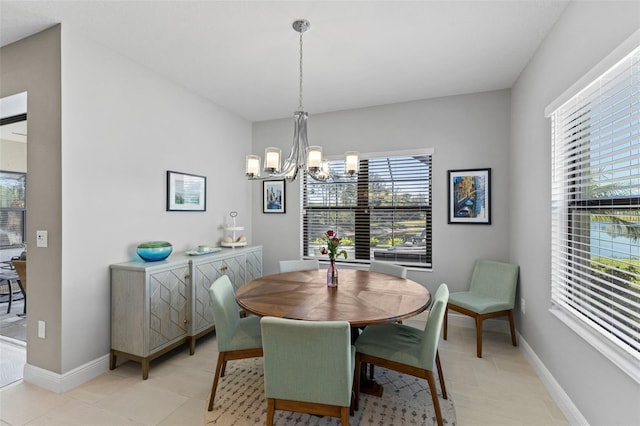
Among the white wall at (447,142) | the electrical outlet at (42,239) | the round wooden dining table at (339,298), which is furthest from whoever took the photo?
the white wall at (447,142)

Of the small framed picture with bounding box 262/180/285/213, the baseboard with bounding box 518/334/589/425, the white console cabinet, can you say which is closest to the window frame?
the baseboard with bounding box 518/334/589/425

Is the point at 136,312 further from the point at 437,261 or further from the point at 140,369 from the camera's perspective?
the point at 437,261

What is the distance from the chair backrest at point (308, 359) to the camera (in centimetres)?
148

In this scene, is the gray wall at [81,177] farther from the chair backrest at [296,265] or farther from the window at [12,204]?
the chair backrest at [296,265]

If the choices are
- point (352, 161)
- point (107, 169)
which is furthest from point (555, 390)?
point (107, 169)

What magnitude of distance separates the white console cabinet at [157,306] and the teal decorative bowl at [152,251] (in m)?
0.07

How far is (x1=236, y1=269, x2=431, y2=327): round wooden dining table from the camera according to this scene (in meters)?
1.78

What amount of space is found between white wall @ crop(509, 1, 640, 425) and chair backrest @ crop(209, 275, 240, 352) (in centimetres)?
216

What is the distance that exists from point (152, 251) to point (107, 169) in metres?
0.80

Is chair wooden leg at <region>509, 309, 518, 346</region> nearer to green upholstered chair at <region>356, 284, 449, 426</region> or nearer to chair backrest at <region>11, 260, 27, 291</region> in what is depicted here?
green upholstered chair at <region>356, 284, 449, 426</region>

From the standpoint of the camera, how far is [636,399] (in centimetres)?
134

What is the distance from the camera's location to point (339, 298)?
2.12 m

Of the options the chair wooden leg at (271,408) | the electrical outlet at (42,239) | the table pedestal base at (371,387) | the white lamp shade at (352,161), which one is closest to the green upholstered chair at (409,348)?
the table pedestal base at (371,387)

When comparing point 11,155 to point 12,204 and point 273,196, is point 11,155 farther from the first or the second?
point 273,196
